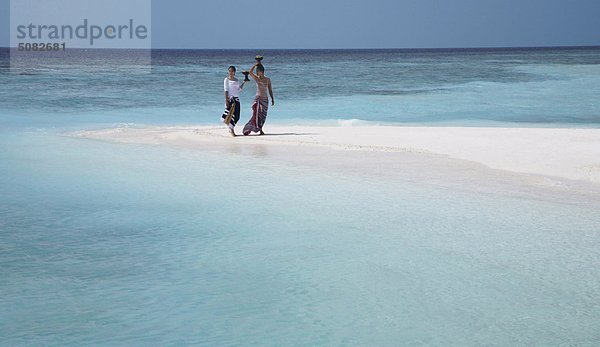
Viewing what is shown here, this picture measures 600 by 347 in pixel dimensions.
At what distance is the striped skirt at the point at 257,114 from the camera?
14.9m

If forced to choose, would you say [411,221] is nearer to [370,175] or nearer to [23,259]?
[370,175]

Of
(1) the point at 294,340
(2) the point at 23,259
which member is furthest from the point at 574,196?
(2) the point at 23,259

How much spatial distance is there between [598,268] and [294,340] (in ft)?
9.00

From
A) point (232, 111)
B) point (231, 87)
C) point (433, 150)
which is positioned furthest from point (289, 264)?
point (232, 111)

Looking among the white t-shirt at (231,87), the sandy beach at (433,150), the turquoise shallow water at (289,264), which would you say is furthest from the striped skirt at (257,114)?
the turquoise shallow water at (289,264)

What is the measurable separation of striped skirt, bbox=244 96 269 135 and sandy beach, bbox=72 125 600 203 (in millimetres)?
247

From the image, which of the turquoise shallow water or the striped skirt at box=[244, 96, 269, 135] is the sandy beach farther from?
the turquoise shallow water

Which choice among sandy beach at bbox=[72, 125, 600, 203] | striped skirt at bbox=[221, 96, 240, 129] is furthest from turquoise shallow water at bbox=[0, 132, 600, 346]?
striped skirt at bbox=[221, 96, 240, 129]

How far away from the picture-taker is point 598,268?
20.4ft

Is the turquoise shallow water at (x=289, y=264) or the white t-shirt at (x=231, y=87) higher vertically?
the white t-shirt at (x=231, y=87)

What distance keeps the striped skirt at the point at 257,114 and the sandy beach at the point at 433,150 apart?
247 millimetres

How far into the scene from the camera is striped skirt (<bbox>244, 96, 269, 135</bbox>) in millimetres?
14930

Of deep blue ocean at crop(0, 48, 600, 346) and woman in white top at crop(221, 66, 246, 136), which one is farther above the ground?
woman in white top at crop(221, 66, 246, 136)

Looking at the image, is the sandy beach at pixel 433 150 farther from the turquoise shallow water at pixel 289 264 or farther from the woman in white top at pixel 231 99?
the turquoise shallow water at pixel 289 264
